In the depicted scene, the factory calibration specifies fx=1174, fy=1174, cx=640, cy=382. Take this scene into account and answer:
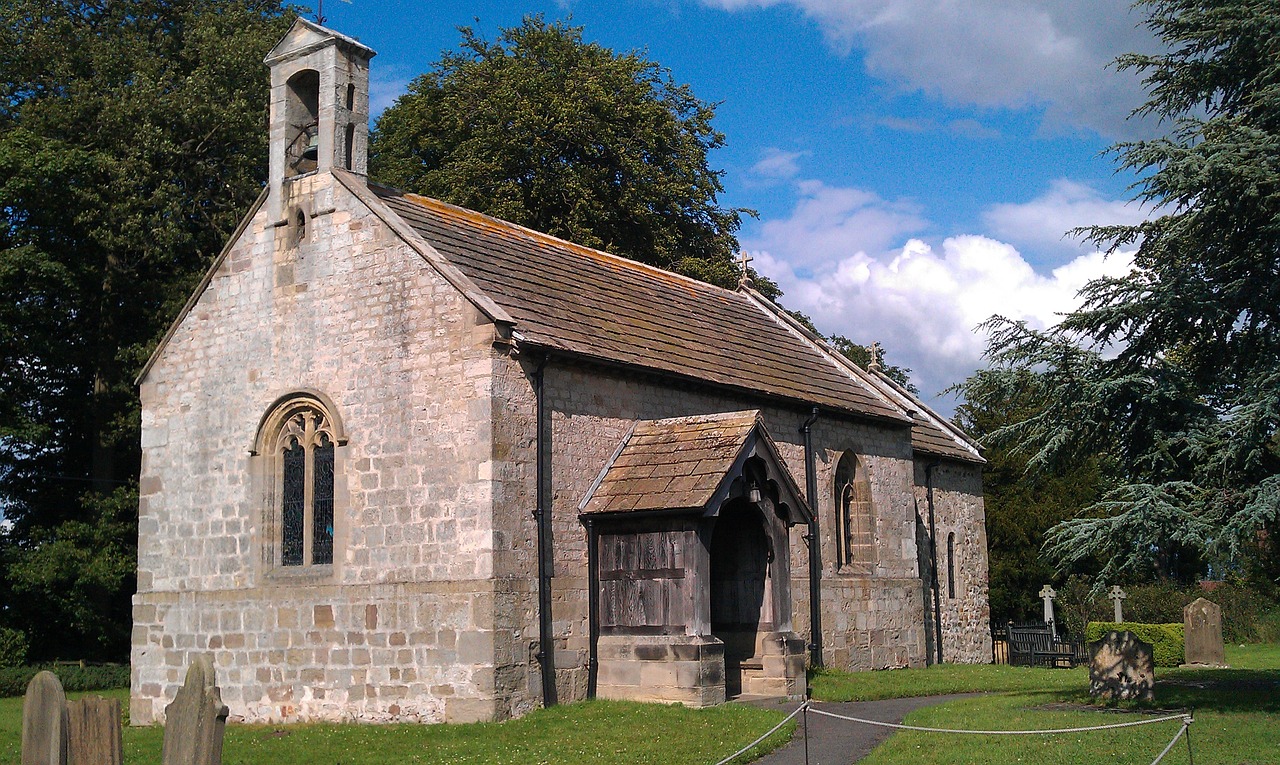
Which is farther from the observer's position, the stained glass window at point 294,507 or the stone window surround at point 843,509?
the stone window surround at point 843,509

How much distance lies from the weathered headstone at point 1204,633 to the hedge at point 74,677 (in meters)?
27.1

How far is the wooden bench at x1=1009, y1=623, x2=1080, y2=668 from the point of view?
3077 cm

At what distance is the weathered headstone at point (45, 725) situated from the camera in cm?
907

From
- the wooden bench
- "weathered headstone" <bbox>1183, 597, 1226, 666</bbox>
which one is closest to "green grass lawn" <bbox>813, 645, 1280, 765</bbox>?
"weathered headstone" <bbox>1183, 597, 1226, 666</bbox>

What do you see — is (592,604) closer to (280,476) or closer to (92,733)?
(280,476)

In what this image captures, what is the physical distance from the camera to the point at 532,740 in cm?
1540

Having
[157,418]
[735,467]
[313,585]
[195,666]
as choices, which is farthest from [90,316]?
[195,666]

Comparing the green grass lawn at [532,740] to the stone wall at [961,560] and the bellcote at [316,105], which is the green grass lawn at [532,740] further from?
the stone wall at [961,560]

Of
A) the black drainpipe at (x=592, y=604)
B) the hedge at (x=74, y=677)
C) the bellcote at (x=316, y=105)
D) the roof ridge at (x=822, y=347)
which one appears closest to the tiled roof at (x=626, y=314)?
the roof ridge at (x=822, y=347)

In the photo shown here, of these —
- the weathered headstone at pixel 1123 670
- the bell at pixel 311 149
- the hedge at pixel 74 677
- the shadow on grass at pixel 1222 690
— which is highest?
Answer: the bell at pixel 311 149

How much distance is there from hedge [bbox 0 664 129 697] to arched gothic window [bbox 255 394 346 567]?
12.4m

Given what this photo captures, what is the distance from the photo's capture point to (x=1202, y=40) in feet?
60.0

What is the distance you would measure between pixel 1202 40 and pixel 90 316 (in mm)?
28853

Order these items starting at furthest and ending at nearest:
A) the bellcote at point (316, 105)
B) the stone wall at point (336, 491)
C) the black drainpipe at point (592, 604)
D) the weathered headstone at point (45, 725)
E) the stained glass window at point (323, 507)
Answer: the bellcote at point (316, 105)
the stained glass window at point (323, 507)
the black drainpipe at point (592, 604)
the stone wall at point (336, 491)
the weathered headstone at point (45, 725)
